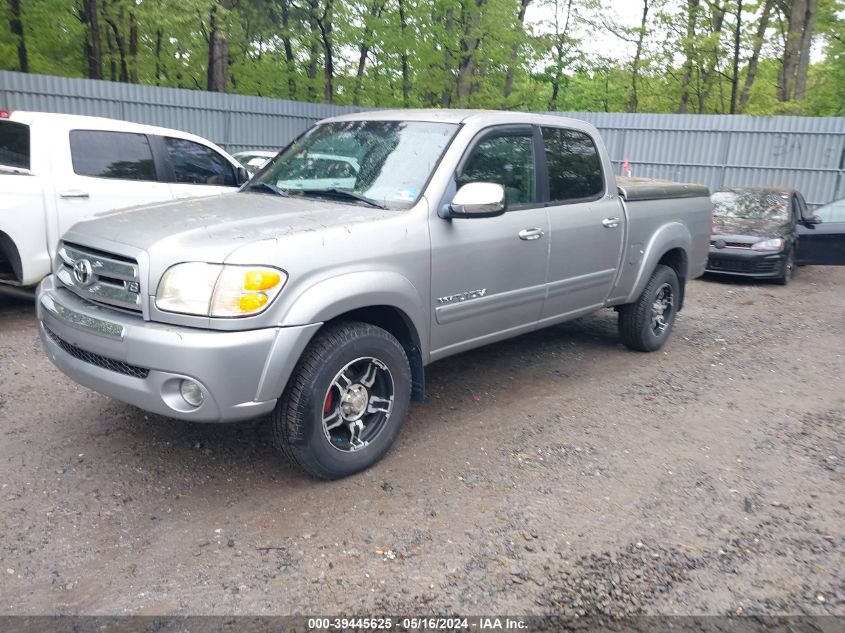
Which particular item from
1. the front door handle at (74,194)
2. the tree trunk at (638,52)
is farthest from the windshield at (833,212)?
the tree trunk at (638,52)

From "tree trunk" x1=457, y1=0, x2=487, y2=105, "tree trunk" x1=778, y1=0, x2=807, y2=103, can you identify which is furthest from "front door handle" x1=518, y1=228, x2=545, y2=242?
"tree trunk" x1=457, y1=0, x2=487, y2=105

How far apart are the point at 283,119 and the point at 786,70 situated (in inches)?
570

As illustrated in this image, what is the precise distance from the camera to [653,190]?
612cm

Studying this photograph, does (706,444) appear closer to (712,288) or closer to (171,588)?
(171,588)

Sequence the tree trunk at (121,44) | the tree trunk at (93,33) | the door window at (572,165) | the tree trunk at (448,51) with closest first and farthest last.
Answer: the door window at (572,165) → the tree trunk at (93,33) → the tree trunk at (121,44) → the tree trunk at (448,51)

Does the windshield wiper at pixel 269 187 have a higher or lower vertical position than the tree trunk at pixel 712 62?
lower

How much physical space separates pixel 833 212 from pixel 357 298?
35.2 ft

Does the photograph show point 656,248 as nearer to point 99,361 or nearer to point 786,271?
point 99,361

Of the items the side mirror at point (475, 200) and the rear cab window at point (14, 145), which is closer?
the side mirror at point (475, 200)

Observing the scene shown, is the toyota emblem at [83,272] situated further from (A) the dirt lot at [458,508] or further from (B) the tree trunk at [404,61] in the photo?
(B) the tree trunk at [404,61]

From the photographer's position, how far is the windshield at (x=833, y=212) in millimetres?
11297

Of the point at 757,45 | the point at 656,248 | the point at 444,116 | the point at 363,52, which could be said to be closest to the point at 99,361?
the point at 444,116

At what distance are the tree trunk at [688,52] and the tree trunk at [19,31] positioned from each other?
64.8 ft

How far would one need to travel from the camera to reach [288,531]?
331cm
